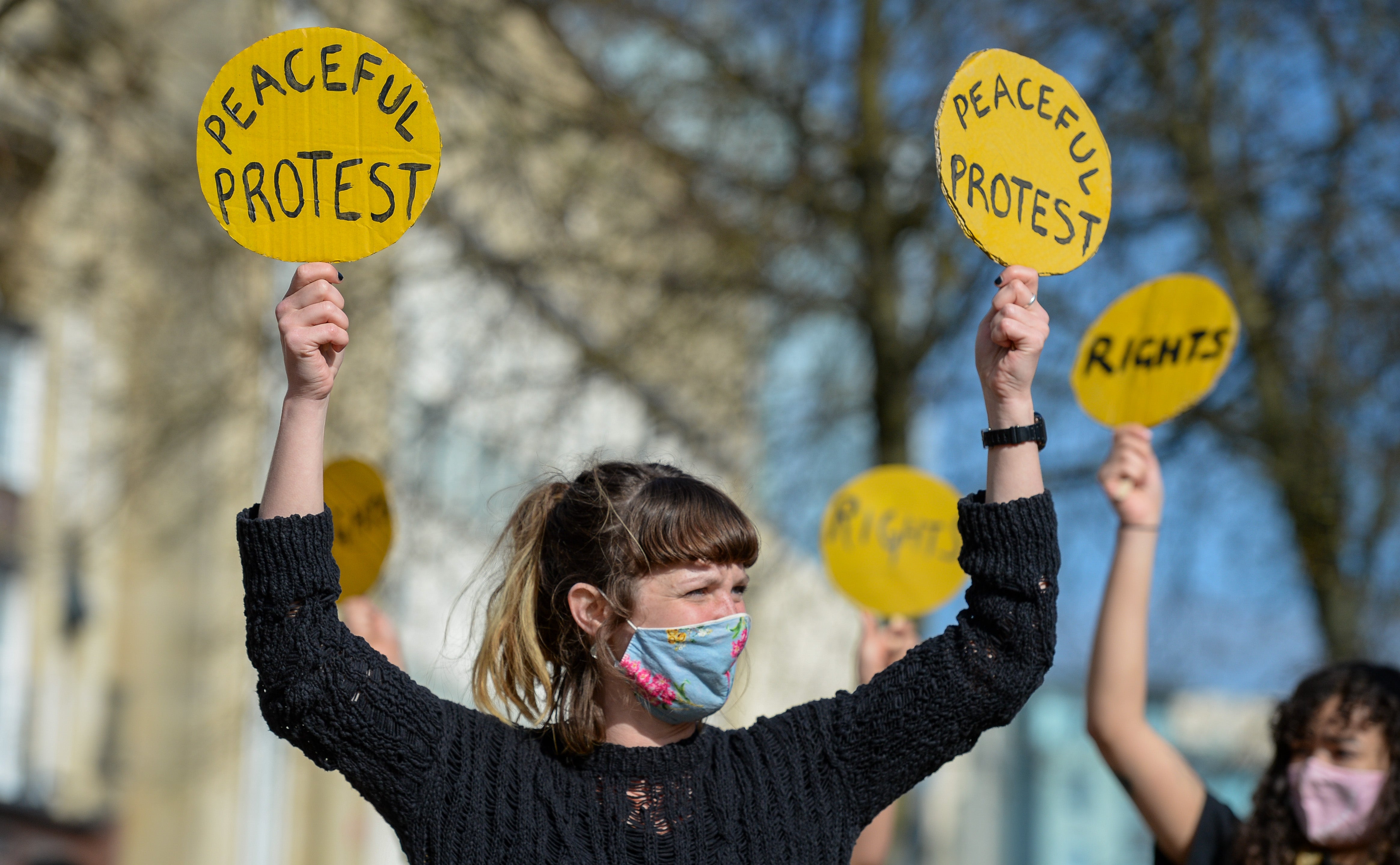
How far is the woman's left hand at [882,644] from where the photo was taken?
11.2ft

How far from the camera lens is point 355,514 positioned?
10.6 ft

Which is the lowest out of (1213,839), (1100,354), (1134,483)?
(1213,839)

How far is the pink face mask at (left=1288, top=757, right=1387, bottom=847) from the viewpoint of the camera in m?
2.93

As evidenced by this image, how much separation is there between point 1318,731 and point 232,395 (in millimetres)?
6307

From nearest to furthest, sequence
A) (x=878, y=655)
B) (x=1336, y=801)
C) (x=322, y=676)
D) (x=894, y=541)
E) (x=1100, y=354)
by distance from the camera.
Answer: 1. (x=322, y=676)
2. (x=1336, y=801)
3. (x=878, y=655)
4. (x=1100, y=354)
5. (x=894, y=541)

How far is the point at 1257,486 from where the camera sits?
7.88 metres

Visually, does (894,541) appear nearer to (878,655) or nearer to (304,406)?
(878,655)

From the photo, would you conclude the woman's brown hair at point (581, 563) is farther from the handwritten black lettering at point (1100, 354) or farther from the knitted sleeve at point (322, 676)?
the handwritten black lettering at point (1100, 354)

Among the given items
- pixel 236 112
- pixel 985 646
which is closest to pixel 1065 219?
pixel 985 646

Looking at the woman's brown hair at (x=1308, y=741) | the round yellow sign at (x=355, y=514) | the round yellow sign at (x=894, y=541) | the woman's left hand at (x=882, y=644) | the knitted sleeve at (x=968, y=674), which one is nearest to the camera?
the knitted sleeve at (x=968, y=674)

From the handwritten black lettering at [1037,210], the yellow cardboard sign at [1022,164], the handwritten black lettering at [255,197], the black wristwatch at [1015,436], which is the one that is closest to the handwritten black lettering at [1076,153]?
the yellow cardboard sign at [1022,164]

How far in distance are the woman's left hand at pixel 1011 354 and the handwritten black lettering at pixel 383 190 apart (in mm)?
911

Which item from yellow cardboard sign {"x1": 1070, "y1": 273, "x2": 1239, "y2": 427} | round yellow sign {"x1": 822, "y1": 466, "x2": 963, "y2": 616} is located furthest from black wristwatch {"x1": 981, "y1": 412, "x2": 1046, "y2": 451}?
round yellow sign {"x1": 822, "y1": 466, "x2": 963, "y2": 616}

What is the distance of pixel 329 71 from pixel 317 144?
0.38 feet
